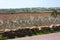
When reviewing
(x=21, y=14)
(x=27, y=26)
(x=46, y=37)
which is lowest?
(x=46, y=37)

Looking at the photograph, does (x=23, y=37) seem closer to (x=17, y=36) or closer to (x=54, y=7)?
(x=17, y=36)

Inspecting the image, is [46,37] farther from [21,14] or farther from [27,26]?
[21,14]

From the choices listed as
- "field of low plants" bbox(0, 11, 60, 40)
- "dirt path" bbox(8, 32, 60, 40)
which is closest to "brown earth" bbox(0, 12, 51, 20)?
Answer: "field of low plants" bbox(0, 11, 60, 40)

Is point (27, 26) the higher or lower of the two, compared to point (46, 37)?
higher

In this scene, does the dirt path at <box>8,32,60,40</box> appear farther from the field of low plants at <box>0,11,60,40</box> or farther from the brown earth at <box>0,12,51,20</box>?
the brown earth at <box>0,12,51,20</box>

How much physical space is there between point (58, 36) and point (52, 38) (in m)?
0.13

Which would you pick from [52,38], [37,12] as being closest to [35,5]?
[37,12]

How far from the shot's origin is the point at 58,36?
2344 millimetres

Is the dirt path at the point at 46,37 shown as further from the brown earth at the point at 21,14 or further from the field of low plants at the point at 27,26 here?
the brown earth at the point at 21,14

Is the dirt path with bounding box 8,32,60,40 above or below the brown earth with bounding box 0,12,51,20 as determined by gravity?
below

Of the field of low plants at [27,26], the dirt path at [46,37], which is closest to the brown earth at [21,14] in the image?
the field of low plants at [27,26]

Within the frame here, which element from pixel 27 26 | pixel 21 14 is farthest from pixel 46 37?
pixel 21 14

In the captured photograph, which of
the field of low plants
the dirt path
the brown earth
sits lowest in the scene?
the dirt path

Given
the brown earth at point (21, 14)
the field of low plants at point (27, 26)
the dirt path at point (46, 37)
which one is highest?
the brown earth at point (21, 14)
